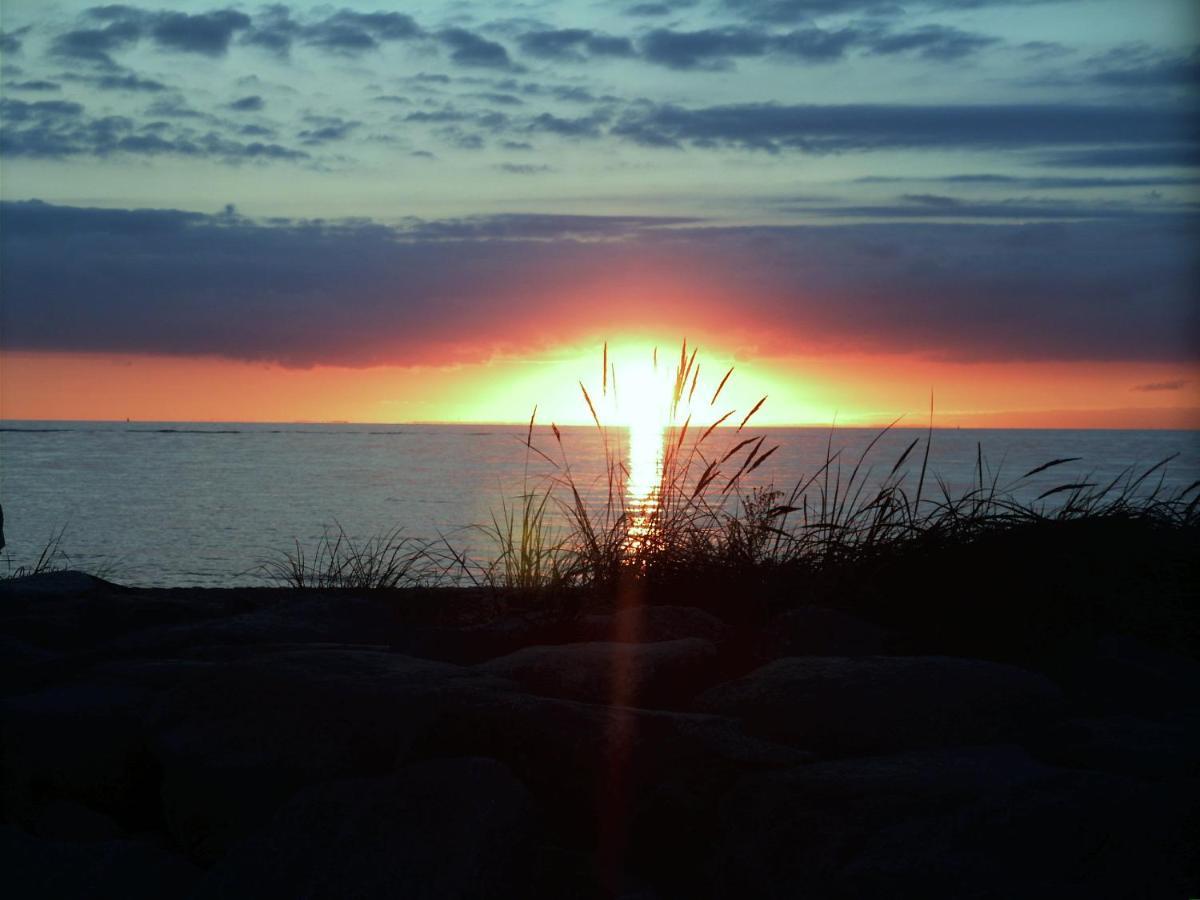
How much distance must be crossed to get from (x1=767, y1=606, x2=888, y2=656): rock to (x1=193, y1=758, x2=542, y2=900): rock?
1487mm

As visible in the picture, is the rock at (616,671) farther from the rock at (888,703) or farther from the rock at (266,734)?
the rock at (266,734)

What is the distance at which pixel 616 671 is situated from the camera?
2699 millimetres

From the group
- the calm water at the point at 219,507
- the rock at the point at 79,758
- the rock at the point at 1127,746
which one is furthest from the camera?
the calm water at the point at 219,507

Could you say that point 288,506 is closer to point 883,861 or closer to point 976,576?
point 976,576

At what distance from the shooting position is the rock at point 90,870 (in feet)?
6.20

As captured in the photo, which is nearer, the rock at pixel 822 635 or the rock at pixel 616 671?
the rock at pixel 616 671

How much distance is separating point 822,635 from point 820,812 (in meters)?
1.46

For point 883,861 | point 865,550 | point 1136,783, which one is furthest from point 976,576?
point 883,861

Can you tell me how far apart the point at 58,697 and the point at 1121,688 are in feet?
9.05

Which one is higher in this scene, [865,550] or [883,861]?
[865,550]

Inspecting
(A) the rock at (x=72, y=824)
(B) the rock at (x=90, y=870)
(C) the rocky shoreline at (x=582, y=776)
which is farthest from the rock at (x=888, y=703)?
(A) the rock at (x=72, y=824)

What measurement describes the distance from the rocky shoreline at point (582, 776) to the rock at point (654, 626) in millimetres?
362

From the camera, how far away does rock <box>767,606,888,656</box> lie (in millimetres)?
3271

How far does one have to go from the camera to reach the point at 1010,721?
2.39 m
